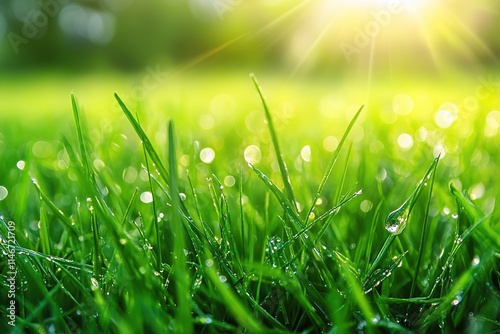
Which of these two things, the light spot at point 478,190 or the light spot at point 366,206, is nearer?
the light spot at point 366,206

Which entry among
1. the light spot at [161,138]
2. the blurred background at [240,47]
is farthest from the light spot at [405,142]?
the blurred background at [240,47]

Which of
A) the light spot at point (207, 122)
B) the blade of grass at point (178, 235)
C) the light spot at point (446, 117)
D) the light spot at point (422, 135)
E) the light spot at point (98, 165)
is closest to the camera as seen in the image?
the blade of grass at point (178, 235)

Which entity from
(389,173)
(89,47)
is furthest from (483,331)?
(89,47)

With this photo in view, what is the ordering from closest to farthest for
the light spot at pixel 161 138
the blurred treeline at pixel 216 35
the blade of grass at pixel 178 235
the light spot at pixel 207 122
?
the blade of grass at pixel 178 235, the light spot at pixel 161 138, the light spot at pixel 207 122, the blurred treeline at pixel 216 35

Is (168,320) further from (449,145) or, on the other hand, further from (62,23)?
(62,23)

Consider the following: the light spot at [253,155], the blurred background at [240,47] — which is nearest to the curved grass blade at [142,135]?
the light spot at [253,155]

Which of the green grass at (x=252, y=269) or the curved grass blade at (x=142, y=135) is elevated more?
the curved grass blade at (x=142, y=135)

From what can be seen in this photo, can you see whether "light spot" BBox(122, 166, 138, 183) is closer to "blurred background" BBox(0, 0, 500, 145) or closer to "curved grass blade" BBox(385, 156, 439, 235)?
"curved grass blade" BBox(385, 156, 439, 235)

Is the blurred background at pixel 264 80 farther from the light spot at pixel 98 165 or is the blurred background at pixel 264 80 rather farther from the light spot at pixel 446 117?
the light spot at pixel 98 165

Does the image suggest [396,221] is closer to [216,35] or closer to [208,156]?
[208,156]

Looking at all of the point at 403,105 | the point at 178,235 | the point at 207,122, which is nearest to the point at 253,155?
the point at 178,235
